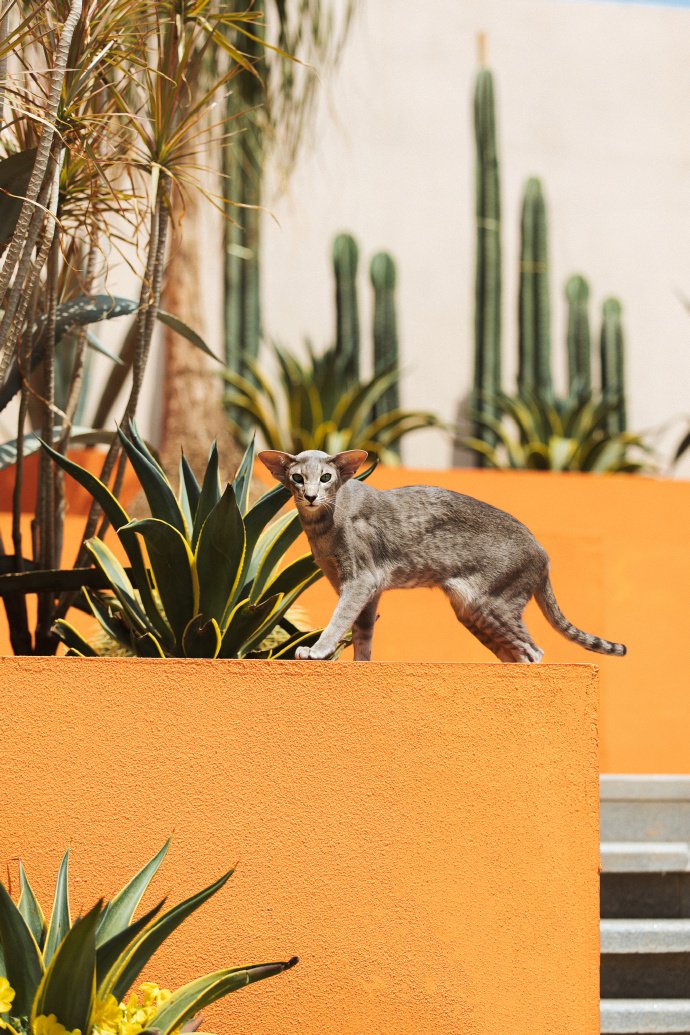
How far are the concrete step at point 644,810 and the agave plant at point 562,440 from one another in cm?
335

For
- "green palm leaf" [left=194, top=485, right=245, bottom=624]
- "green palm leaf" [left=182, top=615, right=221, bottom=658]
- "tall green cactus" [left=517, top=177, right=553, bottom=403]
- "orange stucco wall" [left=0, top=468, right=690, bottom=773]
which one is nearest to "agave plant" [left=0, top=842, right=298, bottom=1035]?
"green palm leaf" [left=182, top=615, right=221, bottom=658]

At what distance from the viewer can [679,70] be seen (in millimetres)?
8961

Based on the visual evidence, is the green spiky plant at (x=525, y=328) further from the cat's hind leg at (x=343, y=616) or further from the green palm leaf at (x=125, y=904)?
the green palm leaf at (x=125, y=904)

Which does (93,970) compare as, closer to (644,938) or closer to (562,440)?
(644,938)

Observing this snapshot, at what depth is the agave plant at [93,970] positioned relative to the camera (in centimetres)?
192

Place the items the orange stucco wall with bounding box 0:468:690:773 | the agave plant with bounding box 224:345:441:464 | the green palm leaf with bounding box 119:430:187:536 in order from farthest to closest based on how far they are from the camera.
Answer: the agave plant with bounding box 224:345:441:464, the orange stucco wall with bounding box 0:468:690:773, the green palm leaf with bounding box 119:430:187:536

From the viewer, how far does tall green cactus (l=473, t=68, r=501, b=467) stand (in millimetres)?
8461

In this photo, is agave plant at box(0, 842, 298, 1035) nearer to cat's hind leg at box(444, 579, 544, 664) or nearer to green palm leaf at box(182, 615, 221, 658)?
green palm leaf at box(182, 615, 221, 658)

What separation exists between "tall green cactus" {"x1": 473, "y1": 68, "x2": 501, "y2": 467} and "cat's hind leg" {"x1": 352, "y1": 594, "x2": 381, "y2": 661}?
582cm

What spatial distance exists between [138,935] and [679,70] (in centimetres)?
844

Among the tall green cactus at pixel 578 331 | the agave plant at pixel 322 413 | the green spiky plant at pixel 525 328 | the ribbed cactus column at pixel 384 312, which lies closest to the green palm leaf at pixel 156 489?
the agave plant at pixel 322 413

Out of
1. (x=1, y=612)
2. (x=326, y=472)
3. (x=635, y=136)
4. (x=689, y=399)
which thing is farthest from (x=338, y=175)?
(x=326, y=472)

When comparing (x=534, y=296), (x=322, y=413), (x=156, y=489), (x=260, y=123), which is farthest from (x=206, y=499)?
(x=534, y=296)

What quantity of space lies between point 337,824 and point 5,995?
2.35ft
